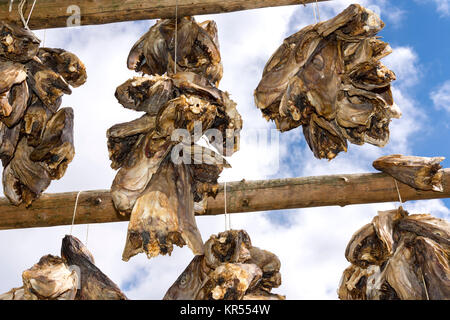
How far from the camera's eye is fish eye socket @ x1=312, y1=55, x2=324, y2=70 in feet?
5.33

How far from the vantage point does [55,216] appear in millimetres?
2000

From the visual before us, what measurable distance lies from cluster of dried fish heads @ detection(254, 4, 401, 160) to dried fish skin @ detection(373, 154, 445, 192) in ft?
0.49

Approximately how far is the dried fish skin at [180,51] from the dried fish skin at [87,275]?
654mm

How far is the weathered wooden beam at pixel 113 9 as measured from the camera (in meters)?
1.81

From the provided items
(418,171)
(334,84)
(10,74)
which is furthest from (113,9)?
(418,171)

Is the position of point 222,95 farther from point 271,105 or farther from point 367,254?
point 367,254

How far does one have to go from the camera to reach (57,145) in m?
1.75

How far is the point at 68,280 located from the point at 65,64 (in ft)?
2.58

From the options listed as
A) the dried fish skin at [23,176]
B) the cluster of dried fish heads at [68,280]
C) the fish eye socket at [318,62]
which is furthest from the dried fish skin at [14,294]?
the fish eye socket at [318,62]

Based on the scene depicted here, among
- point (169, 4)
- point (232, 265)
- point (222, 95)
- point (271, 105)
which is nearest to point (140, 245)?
point (232, 265)

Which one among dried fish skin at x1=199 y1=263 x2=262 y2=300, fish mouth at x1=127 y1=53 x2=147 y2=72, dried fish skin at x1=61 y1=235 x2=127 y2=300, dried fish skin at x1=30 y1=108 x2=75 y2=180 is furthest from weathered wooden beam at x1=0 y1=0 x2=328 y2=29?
dried fish skin at x1=199 y1=263 x2=262 y2=300

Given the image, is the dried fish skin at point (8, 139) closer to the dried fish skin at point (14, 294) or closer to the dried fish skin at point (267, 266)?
the dried fish skin at point (14, 294)
